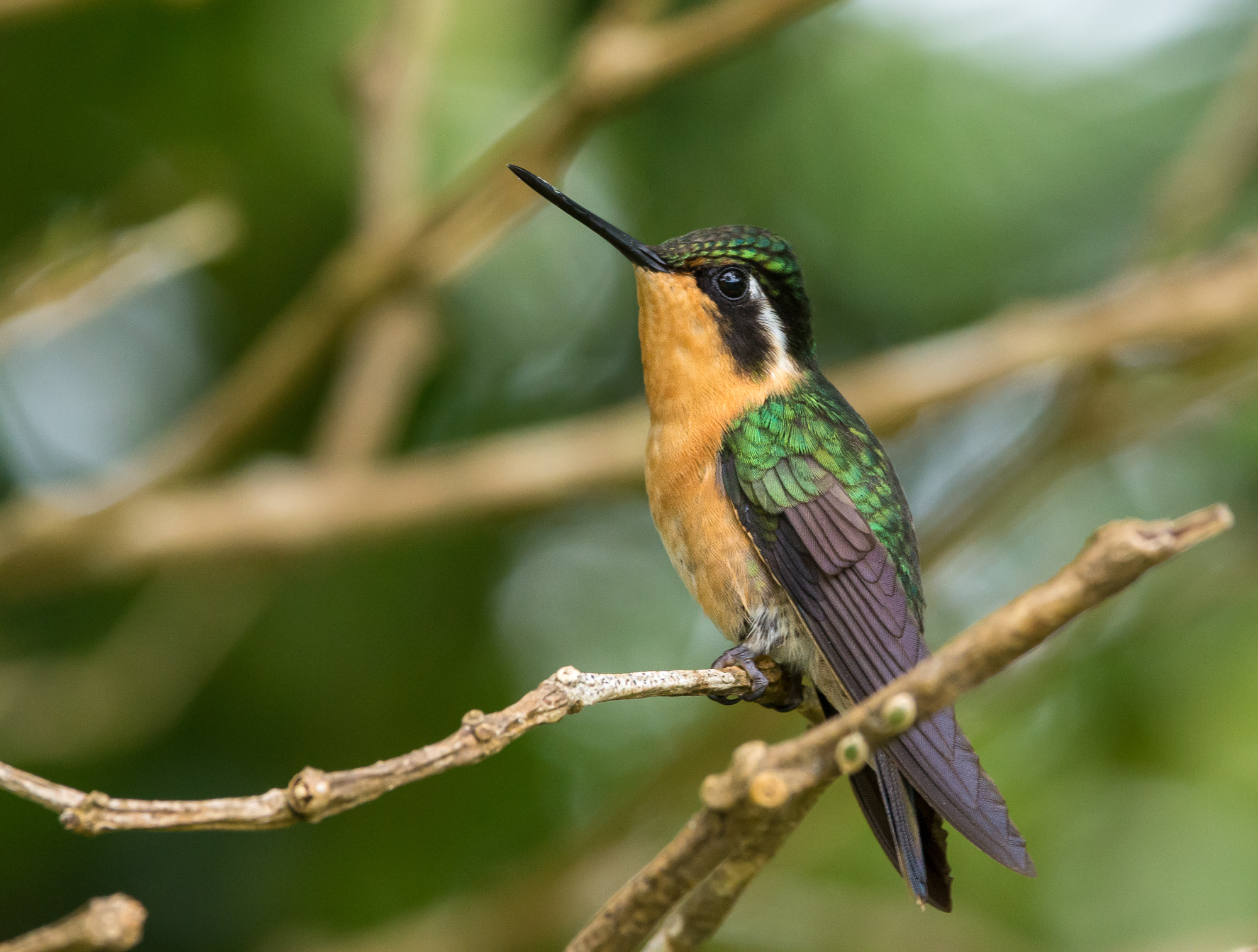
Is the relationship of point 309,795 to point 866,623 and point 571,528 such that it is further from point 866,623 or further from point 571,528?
point 571,528

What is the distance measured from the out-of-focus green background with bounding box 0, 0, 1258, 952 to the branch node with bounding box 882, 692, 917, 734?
3038 mm

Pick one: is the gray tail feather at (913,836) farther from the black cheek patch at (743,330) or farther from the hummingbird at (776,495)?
the black cheek patch at (743,330)

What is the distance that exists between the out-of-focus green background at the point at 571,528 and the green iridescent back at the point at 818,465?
1.74m

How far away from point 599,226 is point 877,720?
1.38 meters

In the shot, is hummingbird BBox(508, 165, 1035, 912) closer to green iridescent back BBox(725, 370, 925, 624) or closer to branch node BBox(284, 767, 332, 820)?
green iridescent back BBox(725, 370, 925, 624)

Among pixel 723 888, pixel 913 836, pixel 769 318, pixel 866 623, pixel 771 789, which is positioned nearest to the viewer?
pixel 771 789

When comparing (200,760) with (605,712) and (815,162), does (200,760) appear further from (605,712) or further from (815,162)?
(815,162)

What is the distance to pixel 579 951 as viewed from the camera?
1515 mm

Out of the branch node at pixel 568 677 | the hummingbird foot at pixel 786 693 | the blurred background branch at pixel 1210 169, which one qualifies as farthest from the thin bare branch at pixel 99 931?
the blurred background branch at pixel 1210 169

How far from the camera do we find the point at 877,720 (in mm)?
1211

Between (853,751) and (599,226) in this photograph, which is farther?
(599,226)

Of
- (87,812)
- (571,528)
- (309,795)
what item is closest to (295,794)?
(309,795)

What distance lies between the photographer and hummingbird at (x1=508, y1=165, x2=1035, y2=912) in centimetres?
218

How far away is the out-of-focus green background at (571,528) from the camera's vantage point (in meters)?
4.48
